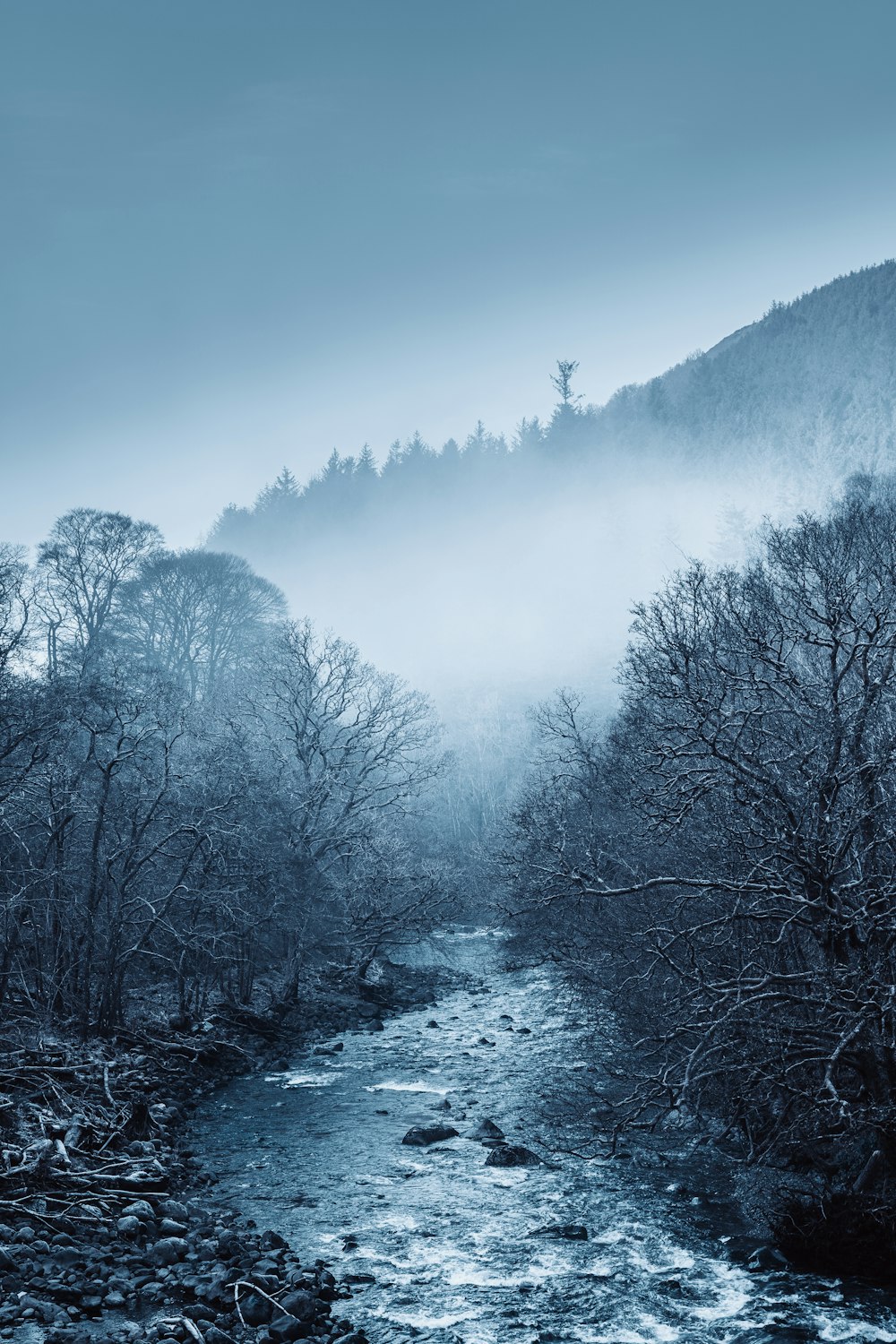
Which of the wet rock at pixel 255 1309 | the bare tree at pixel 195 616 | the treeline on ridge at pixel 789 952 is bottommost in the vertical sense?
the wet rock at pixel 255 1309

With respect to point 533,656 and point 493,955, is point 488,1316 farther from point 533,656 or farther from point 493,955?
point 533,656

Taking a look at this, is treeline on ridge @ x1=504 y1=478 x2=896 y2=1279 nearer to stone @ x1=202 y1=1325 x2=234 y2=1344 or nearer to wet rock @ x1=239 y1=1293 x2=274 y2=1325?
wet rock @ x1=239 y1=1293 x2=274 y2=1325

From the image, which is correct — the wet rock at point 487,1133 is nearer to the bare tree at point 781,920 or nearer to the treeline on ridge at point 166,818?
the bare tree at point 781,920

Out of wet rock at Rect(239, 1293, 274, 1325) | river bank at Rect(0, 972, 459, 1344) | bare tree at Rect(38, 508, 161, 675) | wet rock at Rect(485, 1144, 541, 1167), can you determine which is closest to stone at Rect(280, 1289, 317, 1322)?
river bank at Rect(0, 972, 459, 1344)

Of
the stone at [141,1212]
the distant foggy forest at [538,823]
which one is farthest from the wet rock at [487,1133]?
the stone at [141,1212]

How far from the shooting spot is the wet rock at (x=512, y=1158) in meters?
13.0

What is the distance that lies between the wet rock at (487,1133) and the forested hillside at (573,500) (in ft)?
231

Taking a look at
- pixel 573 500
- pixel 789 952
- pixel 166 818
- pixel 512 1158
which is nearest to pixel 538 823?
pixel 166 818

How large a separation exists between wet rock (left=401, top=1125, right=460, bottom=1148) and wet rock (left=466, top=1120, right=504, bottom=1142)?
30 cm

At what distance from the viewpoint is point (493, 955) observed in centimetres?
3591

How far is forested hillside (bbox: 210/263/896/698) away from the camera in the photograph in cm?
9788

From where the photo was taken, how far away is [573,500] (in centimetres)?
12600

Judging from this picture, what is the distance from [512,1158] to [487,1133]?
1.41 m

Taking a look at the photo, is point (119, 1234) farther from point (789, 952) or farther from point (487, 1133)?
point (789, 952)
